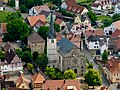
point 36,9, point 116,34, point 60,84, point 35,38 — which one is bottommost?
point 60,84

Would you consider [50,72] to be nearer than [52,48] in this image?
Yes

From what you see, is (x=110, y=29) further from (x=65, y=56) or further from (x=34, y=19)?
(x=65, y=56)

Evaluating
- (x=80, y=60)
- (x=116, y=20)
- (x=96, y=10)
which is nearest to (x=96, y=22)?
(x=116, y=20)

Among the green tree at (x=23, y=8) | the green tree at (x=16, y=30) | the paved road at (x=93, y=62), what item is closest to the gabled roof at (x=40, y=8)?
the green tree at (x=23, y=8)

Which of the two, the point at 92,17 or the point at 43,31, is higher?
the point at 92,17

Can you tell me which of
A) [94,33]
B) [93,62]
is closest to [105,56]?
[93,62]

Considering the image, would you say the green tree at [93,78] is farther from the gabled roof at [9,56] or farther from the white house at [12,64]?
the gabled roof at [9,56]

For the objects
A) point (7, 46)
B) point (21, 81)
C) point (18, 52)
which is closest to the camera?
point (21, 81)
